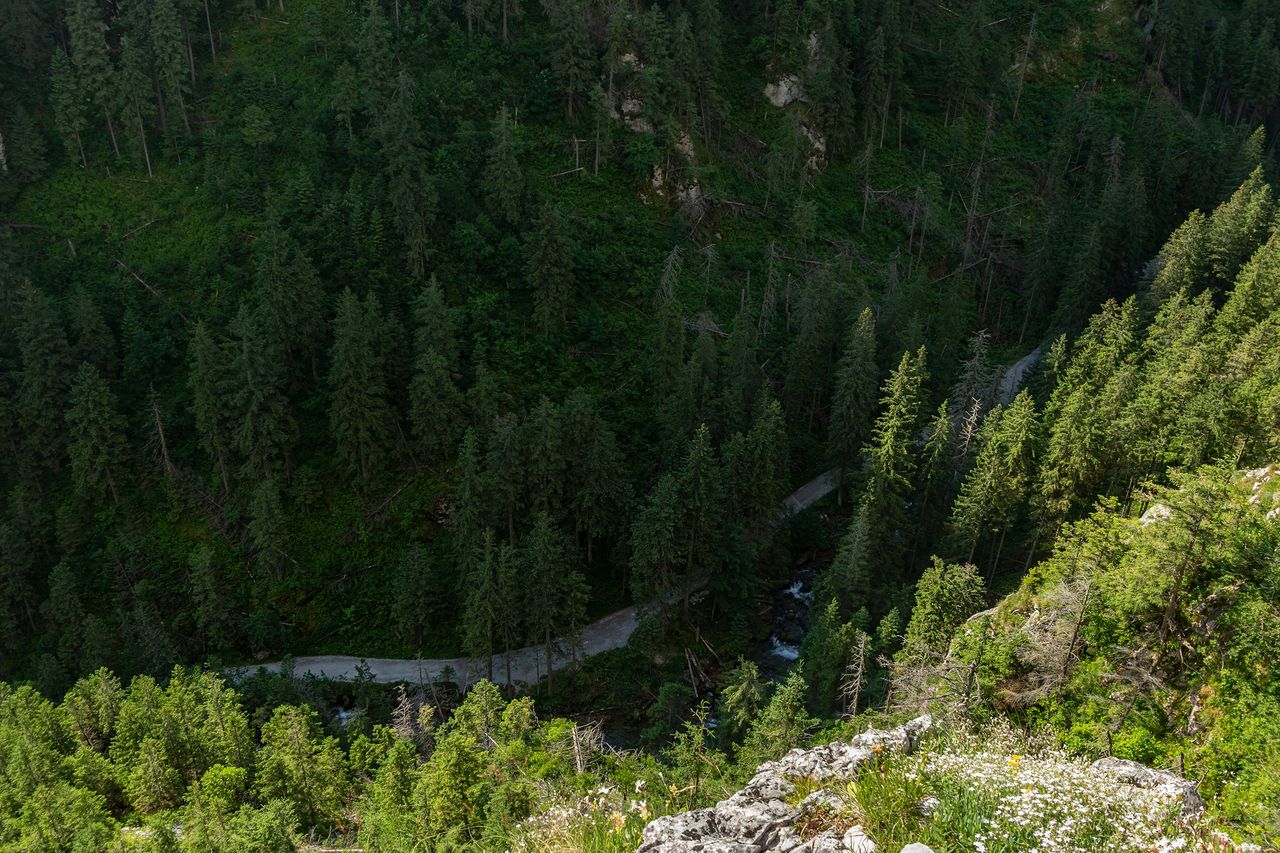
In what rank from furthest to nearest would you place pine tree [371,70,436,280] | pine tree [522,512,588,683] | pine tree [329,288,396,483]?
pine tree [371,70,436,280]
pine tree [329,288,396,483]
pine tree [522,512,588,683]

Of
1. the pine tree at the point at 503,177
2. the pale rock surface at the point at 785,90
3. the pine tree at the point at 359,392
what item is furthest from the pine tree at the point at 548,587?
the pale rock surface at the point at 785,90

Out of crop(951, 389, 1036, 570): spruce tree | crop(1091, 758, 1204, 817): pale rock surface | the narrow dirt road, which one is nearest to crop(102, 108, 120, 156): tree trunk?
the narrow dirt road

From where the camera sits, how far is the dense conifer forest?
27.4m

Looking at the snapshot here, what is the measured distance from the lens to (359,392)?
57.1m

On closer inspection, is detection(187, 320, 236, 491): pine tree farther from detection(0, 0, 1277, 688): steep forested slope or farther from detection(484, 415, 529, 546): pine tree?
detection(484, 415, 529, 546): pine tree

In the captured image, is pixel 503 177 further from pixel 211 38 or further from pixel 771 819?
pixel 771 819

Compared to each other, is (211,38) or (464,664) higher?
(211,38)

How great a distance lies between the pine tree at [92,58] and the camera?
73.0 meters

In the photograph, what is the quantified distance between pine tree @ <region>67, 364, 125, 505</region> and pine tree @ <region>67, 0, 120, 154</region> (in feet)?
92.9

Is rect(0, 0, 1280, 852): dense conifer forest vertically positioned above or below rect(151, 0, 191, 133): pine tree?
below

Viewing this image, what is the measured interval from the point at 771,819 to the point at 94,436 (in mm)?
58720

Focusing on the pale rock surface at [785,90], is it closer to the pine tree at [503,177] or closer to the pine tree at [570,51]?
the pine tree at [570,51]

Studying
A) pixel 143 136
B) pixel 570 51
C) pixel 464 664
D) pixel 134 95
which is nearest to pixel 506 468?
pixel 464 664

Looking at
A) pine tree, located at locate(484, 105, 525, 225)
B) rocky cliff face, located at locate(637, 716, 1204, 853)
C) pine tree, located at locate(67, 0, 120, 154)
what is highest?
pine tree, located at locate(67, 0, 120, 154)
